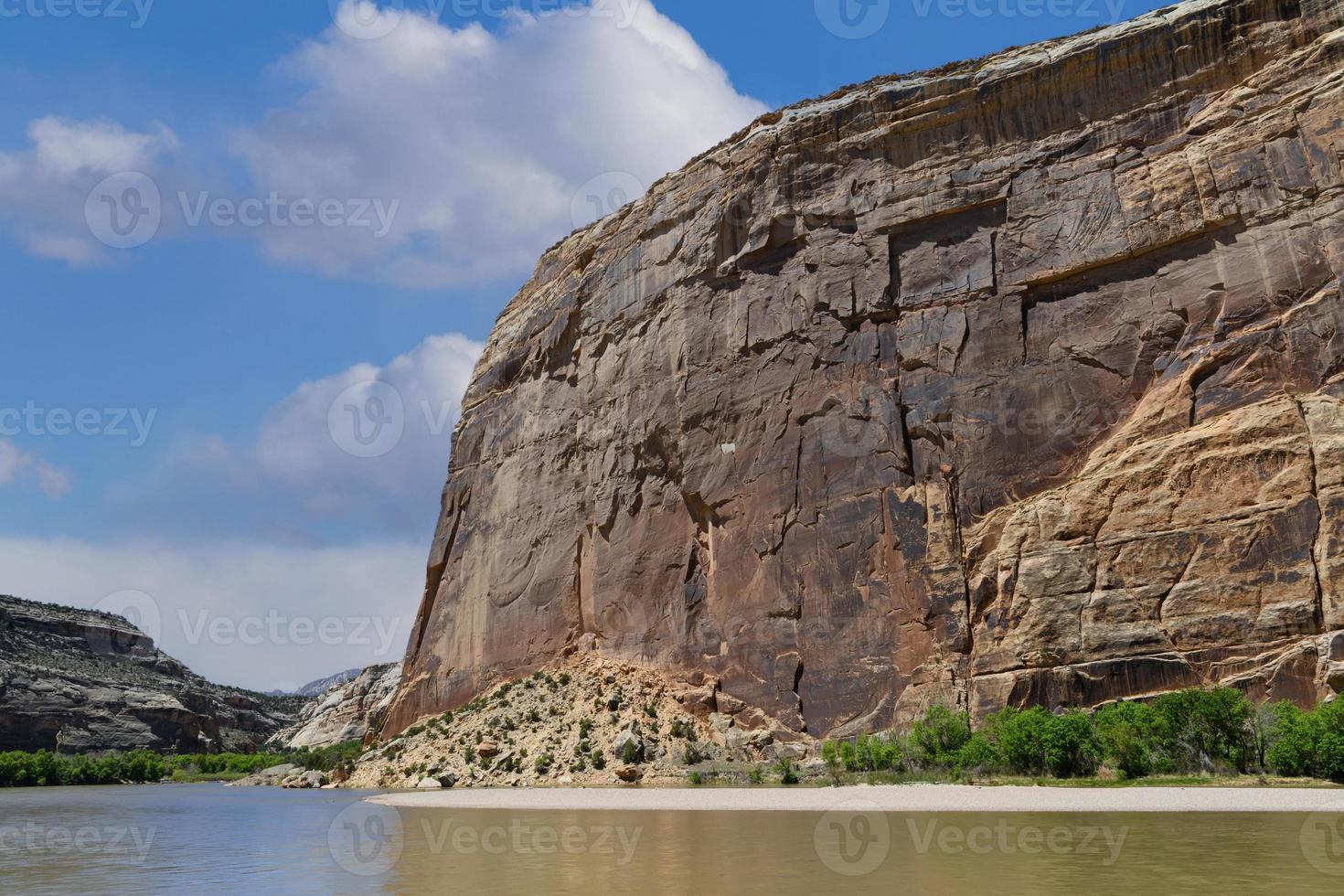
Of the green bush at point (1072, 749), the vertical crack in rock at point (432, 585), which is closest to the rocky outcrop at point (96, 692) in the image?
the vertical crack in rock at point (432, 585)

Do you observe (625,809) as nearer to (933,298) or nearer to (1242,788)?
(1242,788)

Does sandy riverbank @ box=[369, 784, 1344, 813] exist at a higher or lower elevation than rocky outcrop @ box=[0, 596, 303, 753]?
lower

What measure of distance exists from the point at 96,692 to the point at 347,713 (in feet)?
77.3

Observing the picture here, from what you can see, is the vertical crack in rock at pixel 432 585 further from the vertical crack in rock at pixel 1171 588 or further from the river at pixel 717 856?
the vertical crack in rock at pixel 1171 588

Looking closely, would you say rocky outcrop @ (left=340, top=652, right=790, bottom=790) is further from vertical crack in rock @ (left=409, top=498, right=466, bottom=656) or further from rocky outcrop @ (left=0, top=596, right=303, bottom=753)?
rocky outcrop @ (left=0, top=596, right=303, bottom=753)

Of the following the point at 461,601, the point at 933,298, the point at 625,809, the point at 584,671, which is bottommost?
the point at 625,809

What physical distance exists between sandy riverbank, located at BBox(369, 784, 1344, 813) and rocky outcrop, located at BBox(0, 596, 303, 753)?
5873 centimetres

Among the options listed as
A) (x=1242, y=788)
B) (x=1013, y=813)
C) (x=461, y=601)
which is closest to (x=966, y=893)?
(x=1013, y=813)

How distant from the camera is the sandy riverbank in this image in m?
20.1

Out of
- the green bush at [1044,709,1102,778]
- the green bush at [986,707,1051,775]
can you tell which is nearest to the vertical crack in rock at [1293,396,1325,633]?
the green bush at [1044,709,1102,778]

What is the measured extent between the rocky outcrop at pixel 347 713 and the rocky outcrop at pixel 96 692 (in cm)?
542

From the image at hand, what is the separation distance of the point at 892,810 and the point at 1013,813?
10.0ft

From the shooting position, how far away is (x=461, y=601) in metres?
57.7

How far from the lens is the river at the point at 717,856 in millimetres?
11938
